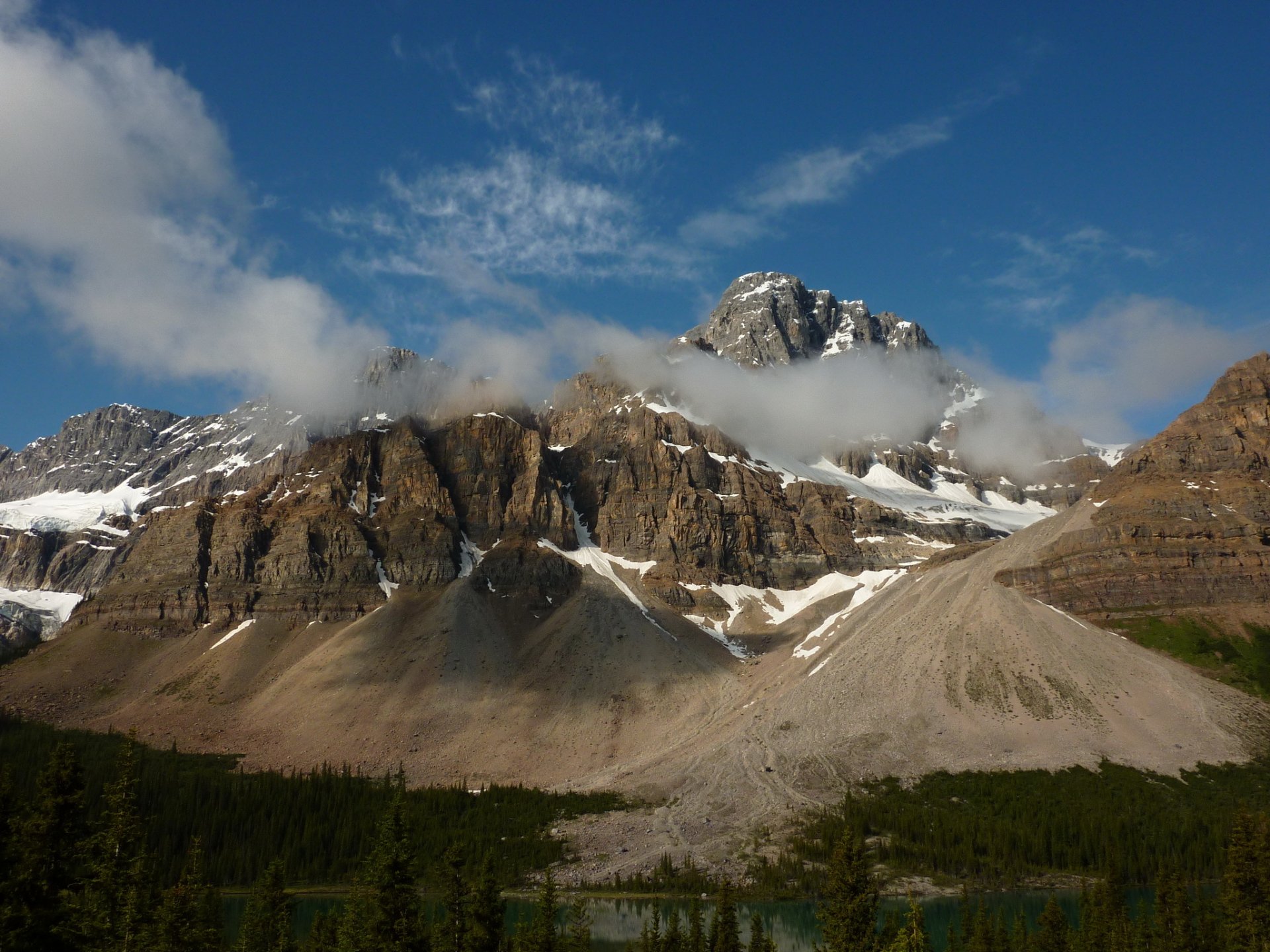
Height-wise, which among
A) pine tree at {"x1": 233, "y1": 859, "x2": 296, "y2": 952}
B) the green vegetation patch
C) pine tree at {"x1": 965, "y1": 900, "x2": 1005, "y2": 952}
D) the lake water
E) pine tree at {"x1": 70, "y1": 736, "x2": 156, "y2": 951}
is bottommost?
the lake water

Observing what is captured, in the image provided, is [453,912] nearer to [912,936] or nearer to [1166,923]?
[912,936]

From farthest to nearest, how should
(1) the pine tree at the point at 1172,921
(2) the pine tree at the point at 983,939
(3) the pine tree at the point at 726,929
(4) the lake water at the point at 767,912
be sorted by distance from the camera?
1. (4) the lake water at the point at 767,912
2. (1) the pine tree at the point at 1172,921
3. (2) the pine tree at the point at 983,939
4. (3) the pine tree at the point at 726,929

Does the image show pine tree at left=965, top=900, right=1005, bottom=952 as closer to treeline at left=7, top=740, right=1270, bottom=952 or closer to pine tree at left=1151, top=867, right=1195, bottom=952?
treeline at left=7, top=740, right=1270, bottom=952

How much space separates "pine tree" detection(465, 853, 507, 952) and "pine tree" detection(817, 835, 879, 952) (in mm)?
15886

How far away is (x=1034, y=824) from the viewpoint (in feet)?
437

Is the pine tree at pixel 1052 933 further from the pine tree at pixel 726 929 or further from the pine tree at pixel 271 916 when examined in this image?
the pine tree at pixel 271 916

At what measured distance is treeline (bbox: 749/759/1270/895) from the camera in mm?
124500

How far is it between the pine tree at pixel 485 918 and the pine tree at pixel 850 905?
52.1 feet

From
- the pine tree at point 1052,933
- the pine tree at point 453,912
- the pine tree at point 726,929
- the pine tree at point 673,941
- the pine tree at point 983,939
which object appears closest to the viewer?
the pine tree at point 453,912

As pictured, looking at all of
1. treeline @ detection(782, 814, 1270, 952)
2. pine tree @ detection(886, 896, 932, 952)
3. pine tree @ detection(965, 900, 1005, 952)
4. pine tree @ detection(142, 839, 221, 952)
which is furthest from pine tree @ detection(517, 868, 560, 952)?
pine tree @ detection(965, 900, 1005, 952)

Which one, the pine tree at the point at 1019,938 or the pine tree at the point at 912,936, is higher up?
the pine tree at the point at 912,936

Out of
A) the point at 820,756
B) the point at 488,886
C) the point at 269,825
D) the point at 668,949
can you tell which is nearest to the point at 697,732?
the point at 820,756

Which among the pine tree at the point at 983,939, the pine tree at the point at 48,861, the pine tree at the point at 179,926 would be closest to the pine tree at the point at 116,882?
the pine tree at the point at 48,861

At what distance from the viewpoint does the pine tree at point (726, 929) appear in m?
57.7
